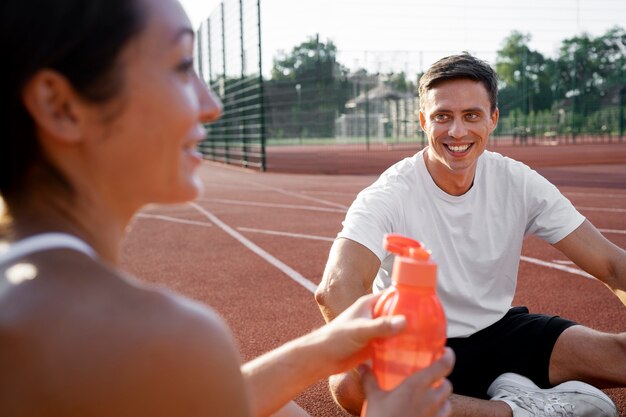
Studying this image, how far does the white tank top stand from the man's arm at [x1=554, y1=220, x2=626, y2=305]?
2.66 m

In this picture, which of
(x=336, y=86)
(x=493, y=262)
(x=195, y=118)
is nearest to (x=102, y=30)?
(x=195, y=118)

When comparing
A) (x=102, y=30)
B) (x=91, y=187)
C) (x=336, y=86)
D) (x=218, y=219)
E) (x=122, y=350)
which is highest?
(x=336, y=86)

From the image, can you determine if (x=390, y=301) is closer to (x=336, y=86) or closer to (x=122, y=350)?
(x=122, y=350)

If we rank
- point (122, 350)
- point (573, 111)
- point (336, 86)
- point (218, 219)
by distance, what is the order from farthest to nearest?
point (573, 111), point (336, 86), point (218, 219), point (122, 350)

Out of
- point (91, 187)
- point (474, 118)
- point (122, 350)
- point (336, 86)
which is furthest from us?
point (336, 86)

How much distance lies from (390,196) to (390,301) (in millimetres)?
1762

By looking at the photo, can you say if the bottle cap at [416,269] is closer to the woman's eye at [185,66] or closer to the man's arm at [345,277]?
the woman's eye at [185,66]

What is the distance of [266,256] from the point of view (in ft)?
22.7

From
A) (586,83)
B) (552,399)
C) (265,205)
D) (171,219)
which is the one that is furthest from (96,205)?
(586,83)

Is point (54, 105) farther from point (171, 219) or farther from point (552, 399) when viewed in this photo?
point (171, 219)

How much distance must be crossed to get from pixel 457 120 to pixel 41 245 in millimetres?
2911

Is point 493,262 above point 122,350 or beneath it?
beneath

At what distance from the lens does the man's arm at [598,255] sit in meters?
3.05

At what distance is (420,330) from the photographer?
1.30 m
